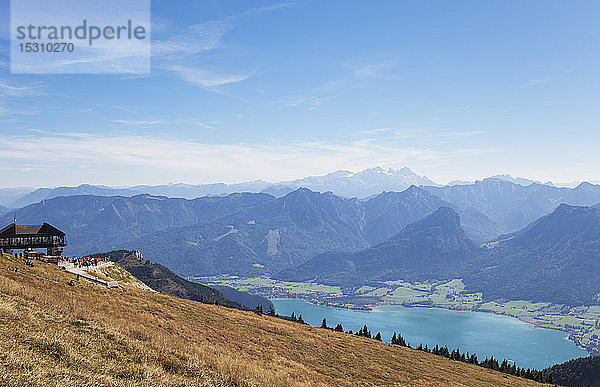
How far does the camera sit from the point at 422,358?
55781 millimetres

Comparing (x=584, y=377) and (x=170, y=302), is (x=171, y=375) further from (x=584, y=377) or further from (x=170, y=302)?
(x=584, y=377)

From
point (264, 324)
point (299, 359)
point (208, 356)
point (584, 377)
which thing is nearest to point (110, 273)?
point (264, 324)

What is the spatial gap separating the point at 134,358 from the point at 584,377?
171 meters

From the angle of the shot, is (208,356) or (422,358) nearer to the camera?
(208,356)

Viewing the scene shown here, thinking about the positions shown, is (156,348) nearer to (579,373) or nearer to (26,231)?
(26,231)

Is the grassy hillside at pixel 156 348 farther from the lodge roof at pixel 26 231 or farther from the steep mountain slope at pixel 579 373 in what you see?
the steep mountain slope at pixel 579 373

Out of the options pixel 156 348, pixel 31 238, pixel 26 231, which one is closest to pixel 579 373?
pixel 156 348

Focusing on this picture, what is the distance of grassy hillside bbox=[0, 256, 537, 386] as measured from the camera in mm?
17406

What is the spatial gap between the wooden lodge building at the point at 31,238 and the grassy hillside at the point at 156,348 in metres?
14.0

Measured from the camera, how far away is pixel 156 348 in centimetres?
2314

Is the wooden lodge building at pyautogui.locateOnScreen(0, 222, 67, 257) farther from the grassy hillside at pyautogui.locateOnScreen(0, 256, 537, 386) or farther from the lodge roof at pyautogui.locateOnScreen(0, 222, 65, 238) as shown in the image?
the grassy hillside at pyautogui.locateOnScreen(0, 256, 537, 386)

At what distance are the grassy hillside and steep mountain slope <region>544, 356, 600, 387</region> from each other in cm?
10700

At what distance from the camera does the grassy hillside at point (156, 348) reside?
17406mm

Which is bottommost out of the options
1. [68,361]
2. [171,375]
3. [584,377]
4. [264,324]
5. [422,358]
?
[584,377]
